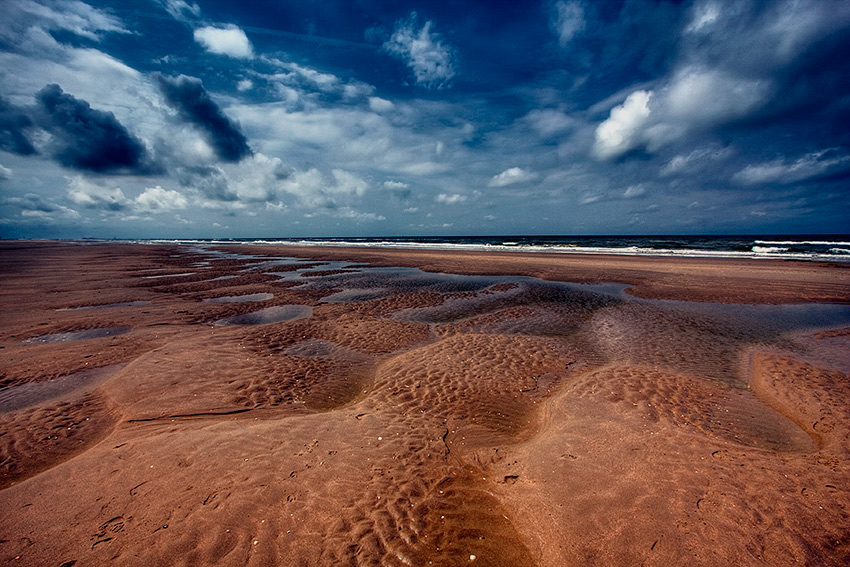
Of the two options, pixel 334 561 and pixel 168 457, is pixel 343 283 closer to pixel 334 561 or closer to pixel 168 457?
pixel 168 457

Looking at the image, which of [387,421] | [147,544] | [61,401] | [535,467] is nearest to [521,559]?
[535,467]

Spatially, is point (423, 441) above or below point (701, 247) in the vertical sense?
below

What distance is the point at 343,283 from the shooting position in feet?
81.1

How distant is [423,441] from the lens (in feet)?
20.8

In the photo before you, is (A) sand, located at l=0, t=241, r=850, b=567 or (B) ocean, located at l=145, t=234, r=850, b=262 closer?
(A) sand, located at l=0, t=241, r=850, b=567

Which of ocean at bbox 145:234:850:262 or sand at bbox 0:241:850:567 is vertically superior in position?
ocean at bbox 145:234:850:262

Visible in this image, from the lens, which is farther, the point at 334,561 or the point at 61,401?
the point at 61,401

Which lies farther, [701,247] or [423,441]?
[701,247]

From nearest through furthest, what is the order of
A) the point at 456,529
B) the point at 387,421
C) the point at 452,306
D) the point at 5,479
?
the point at 456,529
the point at 5,479
the point at 387,421
the point at 452,306

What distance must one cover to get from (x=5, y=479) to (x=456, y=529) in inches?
298

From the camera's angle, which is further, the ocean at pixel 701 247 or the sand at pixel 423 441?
the ocean at pixel 701 247

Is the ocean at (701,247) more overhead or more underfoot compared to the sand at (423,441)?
more overhead

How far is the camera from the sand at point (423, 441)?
13.7 feet

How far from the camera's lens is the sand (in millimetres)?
4172
